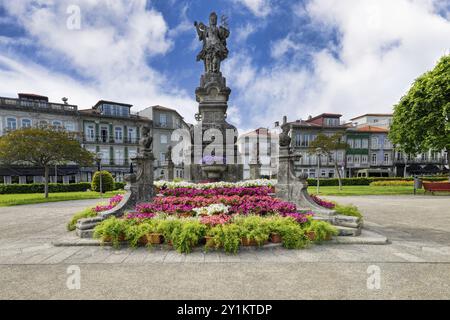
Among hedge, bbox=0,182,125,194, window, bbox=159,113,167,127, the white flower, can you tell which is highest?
window, bbox=159,113,167,127

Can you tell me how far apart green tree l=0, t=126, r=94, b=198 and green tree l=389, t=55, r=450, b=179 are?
1265 inches

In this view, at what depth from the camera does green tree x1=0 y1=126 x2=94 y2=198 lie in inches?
680

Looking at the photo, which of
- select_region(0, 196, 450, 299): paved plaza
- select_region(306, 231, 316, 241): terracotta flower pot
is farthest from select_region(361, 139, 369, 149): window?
select_region(306, 231, 316, 241): terracotta flower pot

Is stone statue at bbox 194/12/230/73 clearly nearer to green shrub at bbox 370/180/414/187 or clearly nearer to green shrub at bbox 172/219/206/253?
green shrub at bbox 172/219/206/253

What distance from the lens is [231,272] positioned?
13.7 ft

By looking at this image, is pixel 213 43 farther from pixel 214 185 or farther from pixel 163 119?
pixel 163 119

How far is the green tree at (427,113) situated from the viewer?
62.9 ft

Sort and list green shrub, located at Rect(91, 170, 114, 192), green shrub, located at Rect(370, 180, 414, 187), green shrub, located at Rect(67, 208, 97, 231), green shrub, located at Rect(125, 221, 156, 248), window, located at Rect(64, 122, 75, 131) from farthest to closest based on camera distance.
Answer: window, located at Rect(64, 122, 75, 131) < green shrub, located at Rect(370, 180, 414, 187) < green shrub, located at Rect(91, 170, 114, 192) < green shrub, located at Rect(67, 208, 97, 231) < green shrub, located at Rect(125, 221, 156, 248)

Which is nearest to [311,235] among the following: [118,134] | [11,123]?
[118,134]

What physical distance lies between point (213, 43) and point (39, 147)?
16932mm

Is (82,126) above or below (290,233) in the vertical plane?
above

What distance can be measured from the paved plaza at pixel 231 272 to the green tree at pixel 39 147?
15.3m

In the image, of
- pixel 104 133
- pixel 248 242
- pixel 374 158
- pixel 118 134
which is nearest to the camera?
pixel 248 242

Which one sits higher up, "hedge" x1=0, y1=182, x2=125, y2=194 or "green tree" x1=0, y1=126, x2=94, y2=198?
"green tree" x1=0, y1=126, x2=94, y2=198
